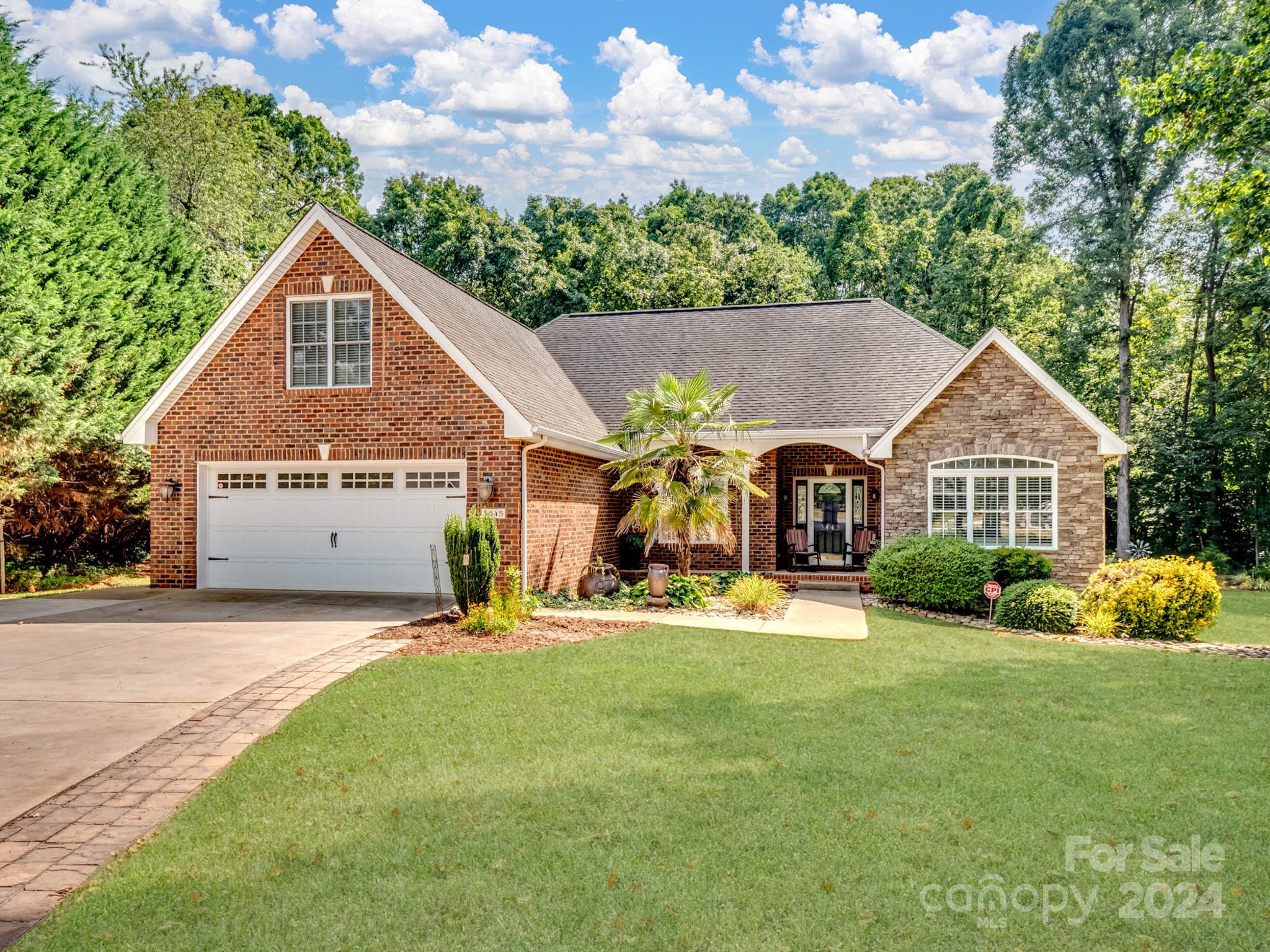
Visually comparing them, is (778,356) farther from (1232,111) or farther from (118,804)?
(118,804)

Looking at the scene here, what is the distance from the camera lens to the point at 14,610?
12695 mm

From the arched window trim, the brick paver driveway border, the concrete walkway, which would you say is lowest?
the brick paver driveway border

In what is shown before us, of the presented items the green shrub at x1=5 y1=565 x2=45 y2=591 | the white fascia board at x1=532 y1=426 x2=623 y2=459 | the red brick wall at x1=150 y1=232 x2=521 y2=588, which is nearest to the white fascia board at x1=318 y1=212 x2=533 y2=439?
the red brick wall at x1=150 y1=232 x2=521 y2=588

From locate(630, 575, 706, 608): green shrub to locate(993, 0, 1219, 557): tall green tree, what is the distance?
1473cm

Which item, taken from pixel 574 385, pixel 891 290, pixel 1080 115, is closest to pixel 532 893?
pixel 574 385

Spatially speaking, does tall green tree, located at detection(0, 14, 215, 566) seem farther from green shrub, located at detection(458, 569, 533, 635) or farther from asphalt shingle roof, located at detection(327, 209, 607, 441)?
green shrub, located at detection(458, 569, 533, 635)

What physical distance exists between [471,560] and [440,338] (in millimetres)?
4250

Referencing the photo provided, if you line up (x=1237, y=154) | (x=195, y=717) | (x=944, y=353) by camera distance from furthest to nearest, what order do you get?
1. (x=944, y=353)
2. (x=1237, y=154)
3. (x=195, y=717)

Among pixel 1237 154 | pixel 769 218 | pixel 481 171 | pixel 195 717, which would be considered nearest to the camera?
pixel 195 717

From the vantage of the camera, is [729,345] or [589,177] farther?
[589,177]

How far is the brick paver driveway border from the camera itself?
164 inches

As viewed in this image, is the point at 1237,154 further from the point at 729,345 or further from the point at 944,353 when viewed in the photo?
the point at 729,345

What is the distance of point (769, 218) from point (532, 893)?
5963cm

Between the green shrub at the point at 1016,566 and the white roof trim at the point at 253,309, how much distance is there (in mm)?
8037
